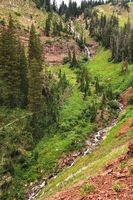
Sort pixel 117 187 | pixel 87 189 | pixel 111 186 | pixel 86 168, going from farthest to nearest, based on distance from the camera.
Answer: pixel 86 168 → pixel 87 189 → pixel 111 186 → pixel 117 187

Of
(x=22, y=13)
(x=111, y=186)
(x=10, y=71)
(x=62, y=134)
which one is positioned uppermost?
(x=22, y=13)

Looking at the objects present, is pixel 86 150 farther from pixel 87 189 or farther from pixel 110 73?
pixel 110 73

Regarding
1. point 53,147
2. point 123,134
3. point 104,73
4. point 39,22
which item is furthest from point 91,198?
point 39,22

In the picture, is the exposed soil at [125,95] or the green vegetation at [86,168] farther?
the exposed soil at [125,95]

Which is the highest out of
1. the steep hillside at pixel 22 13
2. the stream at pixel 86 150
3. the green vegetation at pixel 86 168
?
the steep hillside at pixel 22 13

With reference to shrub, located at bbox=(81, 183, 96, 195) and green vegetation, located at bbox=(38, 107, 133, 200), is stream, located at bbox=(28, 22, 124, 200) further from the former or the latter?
shrub, located at bbox=(81, 183, 96, 195)

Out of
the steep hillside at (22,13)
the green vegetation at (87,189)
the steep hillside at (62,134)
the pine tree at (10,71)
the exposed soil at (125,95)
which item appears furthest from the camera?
the steep hillside at (22,13)

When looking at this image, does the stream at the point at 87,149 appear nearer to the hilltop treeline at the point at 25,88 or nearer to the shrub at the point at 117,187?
the hilltop treeline at the point at 25,88

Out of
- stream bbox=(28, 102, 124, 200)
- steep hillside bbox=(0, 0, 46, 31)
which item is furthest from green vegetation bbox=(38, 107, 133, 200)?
steep hillside bbox=(0, 0, 46, 31)

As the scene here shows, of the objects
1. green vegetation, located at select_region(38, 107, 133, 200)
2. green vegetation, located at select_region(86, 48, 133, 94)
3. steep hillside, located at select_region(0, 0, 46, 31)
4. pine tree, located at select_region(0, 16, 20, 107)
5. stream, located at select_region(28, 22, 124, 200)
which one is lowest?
stream, located at select_region(28, 22, 124, 200)

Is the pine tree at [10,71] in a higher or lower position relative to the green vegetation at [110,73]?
higher

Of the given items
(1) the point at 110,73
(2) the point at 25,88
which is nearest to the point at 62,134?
(2) the point at 25,88

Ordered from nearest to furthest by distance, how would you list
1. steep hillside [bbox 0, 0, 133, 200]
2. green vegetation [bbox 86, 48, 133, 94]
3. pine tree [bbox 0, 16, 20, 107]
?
steep hillside [bbox 0, 0, 133, 200]
pine tree [bbox 0, 16, 20, 107]
green vegetation [bbox 86, 48, 133, 94]

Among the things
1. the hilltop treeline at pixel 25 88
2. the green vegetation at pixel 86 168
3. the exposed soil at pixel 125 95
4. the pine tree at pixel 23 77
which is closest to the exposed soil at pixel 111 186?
the green vegetation at pixel 86 168
